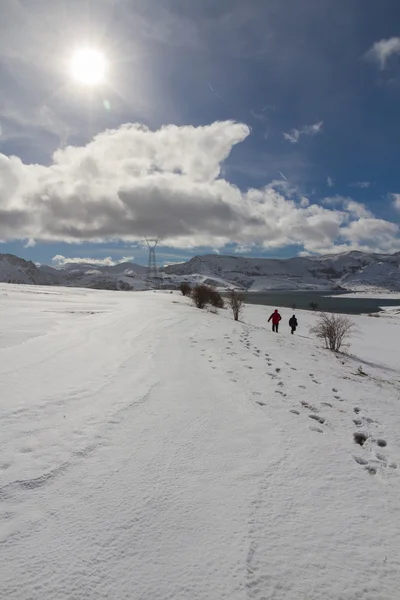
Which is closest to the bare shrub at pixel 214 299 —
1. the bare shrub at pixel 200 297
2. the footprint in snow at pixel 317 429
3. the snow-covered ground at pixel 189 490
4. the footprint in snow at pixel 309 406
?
the bare shrub at pixel 200 297

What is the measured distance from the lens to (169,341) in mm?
13297

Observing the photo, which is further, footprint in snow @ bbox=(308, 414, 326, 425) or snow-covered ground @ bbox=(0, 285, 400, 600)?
footprint in snow @ bbox=(308, 414, 326, 425)

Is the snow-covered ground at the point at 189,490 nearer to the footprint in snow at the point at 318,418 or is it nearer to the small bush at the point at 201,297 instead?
the footprint in snow at the point at 318,418

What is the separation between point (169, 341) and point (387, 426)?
8.57 m

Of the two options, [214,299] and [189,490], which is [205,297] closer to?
[214,299]

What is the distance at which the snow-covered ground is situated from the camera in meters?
2.72

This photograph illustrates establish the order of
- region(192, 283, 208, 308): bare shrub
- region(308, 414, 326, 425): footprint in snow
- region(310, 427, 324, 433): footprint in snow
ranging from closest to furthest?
region(310, 427, 324, 433): footprint in snow, region(308, 414, 326, 425): footprint in snow, region(192, 283, 208, 308): bare shrub

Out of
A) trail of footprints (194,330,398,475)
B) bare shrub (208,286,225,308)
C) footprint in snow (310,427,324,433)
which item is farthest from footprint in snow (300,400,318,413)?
bare shrub (208,286,225,308)

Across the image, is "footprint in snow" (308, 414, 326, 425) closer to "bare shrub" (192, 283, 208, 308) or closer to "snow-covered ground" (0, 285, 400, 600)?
"snow-covered ground" (0, 285, 400, 600)

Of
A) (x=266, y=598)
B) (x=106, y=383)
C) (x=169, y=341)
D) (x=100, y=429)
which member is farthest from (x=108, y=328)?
(x=266, y=598)

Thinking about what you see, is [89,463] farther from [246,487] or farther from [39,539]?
[246,487]

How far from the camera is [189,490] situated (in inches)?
150

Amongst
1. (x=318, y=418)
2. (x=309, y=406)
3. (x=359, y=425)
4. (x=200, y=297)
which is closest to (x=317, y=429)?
(x=318, y=418)

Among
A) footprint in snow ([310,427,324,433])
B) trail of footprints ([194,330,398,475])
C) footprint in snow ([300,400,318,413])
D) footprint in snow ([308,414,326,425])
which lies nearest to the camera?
trail of footprints ([194,330,398,475])
